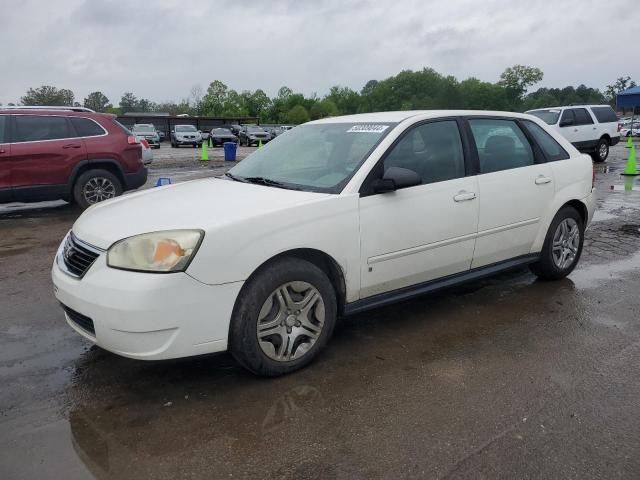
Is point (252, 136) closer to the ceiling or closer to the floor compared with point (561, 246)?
closer to the floor

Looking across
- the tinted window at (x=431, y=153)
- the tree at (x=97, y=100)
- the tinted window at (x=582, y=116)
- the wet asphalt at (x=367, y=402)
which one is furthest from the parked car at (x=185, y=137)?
the tree at (x=97, y=100)

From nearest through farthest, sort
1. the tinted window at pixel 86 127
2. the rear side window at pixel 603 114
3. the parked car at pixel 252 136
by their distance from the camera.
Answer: the tinted window at pixel 86 127, the rear side window at pixel 603 114, the parked car at pixel 252 136

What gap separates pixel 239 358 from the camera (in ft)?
10.6

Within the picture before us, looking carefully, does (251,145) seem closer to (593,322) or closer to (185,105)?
(593,322)

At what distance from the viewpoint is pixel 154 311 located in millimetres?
2926

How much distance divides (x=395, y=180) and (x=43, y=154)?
712cm

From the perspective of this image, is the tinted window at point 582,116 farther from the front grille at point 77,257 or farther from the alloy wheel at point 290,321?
the front grille at point 77,257

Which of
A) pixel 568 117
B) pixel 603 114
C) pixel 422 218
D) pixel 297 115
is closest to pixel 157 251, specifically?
pixel 422 218

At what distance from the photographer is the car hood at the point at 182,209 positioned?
3176mm

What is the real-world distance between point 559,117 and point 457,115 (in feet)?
48.0

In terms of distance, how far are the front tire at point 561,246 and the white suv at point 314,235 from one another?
0.07 ft

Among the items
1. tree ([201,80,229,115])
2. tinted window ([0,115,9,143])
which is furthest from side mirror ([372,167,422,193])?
tree ([201,80,229,115])

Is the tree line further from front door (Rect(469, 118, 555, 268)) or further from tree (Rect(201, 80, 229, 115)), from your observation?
front door (Rect(469, 118, 555, 268))

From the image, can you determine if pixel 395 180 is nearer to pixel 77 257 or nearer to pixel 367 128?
pixel 367 128
